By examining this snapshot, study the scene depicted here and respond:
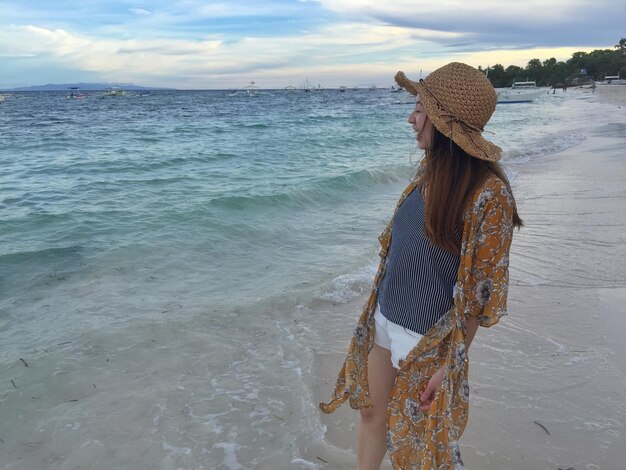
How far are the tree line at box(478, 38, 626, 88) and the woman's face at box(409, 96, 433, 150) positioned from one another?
103999 mm

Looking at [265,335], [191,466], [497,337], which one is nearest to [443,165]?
[191,466]

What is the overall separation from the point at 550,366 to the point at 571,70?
132474 millimetres

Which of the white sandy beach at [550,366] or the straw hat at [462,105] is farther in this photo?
the white sandy beach at [550,366]

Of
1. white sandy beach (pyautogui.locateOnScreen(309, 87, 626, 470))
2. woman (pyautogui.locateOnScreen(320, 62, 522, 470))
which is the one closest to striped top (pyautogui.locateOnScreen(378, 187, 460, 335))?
woman (pyautogui.locateOnScreen(320, 62, 522, 470))

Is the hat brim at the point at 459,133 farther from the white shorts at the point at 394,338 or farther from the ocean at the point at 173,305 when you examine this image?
the white shorts at the point at 394,338

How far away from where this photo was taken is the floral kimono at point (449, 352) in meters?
1.90

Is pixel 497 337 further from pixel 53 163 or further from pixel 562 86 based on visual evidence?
pixel 562 86

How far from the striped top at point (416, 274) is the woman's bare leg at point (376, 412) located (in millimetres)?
233

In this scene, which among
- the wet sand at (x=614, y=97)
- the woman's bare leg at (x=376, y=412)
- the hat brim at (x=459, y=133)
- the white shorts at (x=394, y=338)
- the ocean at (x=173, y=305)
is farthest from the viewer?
the wet sand at (x=614, y=97)

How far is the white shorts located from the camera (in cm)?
220

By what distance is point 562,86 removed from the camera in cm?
11156

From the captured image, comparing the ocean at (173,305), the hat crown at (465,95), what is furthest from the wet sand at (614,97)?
the hat crown at (465,95)

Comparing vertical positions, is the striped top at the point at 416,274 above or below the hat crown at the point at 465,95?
below

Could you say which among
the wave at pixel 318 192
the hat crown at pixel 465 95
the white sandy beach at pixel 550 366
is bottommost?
the wave at pixel 318 192
